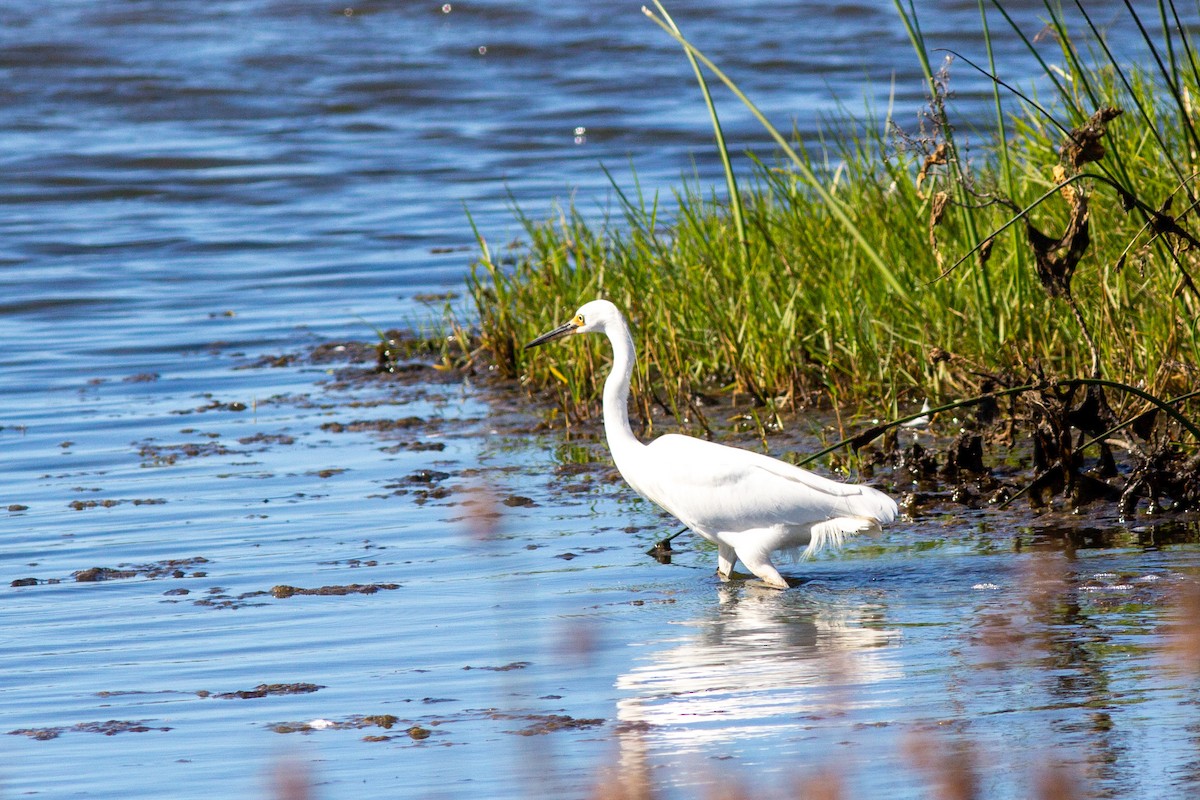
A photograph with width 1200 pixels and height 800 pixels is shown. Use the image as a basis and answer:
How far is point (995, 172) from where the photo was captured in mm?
8352

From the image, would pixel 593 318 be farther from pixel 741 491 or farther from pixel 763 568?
pixel 763 568

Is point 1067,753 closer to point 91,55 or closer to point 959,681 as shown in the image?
point 959,681

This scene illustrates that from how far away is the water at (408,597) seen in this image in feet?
13.0

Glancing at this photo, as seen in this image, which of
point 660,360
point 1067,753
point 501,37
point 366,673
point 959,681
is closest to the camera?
point 1067,753

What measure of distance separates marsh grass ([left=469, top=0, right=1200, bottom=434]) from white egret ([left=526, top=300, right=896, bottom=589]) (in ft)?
1.96

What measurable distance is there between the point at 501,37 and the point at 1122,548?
757 inches

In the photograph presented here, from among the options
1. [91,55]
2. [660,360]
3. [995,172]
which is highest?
[91,55]

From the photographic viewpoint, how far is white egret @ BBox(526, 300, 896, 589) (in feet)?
17.8

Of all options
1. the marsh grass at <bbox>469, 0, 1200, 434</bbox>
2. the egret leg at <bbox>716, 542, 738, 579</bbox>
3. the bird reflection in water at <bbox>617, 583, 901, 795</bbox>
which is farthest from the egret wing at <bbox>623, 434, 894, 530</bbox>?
the marsh grass at <bbox>469, 0, 1200, 434</bbox>

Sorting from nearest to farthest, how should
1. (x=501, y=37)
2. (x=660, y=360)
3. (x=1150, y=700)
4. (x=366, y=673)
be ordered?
(x=1150, y=700), (x=366, y=673), (x=660, y=360), (x=501, y=37)

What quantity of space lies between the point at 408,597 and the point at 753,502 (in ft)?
3.76

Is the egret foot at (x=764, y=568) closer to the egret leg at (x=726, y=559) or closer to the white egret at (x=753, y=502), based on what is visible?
the white egret at (x=753, y=502)

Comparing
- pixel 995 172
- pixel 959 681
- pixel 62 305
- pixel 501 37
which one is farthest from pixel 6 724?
pixel 501 37

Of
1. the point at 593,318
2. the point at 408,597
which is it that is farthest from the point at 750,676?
the point at 593,318
